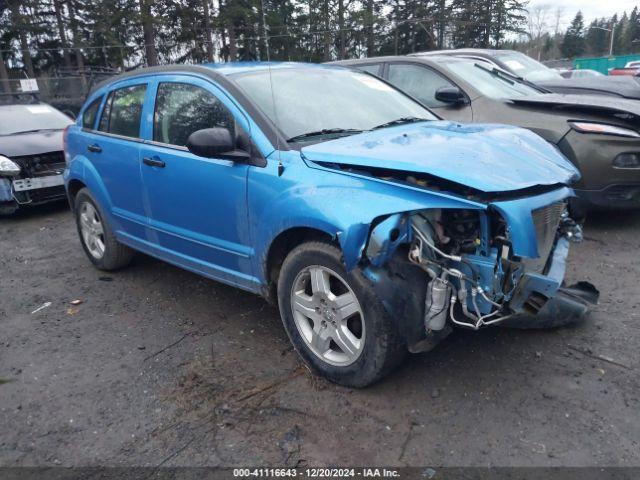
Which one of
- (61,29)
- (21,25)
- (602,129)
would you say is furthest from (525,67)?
(61,29)

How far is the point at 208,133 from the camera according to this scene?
305 cm

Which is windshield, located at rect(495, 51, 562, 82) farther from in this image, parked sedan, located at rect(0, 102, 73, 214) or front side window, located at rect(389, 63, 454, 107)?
parked sedan, located at rect(0, 102, 73, 214)

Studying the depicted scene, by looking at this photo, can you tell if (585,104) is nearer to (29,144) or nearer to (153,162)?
(153,162)

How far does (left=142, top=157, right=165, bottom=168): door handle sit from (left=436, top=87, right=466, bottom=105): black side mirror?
3.26 metres

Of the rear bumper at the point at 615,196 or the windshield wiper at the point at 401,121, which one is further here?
the rear bumper at the point at 615,196

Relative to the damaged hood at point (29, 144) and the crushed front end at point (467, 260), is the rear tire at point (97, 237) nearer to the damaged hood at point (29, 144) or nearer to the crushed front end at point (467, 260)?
the damaged hood at point (29, 144)

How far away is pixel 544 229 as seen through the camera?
2713mm

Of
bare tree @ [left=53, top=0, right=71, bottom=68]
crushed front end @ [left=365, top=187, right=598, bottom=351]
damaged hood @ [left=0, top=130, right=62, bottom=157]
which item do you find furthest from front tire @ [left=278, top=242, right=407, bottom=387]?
bare tree @ [left=53, top=0, right=71, bottom=68]

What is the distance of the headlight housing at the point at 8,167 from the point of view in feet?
22.3

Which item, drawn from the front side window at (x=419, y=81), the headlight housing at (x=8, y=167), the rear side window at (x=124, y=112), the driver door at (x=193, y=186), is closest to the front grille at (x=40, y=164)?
the headlight housing at (x=8, y=167)

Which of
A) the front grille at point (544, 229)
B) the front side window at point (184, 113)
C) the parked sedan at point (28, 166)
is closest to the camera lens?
the front grille at point (544, 229)

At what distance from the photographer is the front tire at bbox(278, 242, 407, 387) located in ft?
8.61

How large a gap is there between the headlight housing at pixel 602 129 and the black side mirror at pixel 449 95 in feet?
3.88

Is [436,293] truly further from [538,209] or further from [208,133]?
[208,133]
